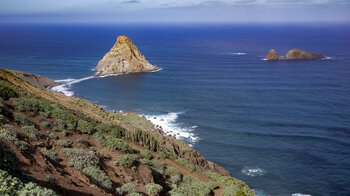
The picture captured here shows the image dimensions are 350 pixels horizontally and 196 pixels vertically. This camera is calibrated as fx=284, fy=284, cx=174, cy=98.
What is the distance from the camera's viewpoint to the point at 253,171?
40.5 m

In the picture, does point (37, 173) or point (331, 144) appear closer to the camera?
point (37, 173)

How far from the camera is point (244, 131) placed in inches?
2108

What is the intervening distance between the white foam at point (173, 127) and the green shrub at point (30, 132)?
3378 cm

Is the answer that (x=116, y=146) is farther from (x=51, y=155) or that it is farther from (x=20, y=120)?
(x=20, y=120)

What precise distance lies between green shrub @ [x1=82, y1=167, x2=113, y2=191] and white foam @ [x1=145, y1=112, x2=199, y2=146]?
113ft

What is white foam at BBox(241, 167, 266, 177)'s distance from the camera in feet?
130

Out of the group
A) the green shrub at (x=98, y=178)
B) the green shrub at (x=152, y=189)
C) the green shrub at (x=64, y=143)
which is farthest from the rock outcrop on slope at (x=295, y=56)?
the green shrub at (x=98, y=178)

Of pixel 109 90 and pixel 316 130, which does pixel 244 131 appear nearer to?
pixel 316 130

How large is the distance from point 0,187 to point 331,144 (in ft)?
166

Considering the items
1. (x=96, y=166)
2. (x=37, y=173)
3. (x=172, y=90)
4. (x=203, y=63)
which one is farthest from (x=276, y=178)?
(x=203, y=63)

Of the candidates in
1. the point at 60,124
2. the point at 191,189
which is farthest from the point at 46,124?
the point at 191,189

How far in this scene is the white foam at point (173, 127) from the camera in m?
51.5

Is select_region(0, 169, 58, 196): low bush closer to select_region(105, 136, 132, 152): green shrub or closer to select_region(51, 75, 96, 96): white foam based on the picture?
select_region(105, 136, 132, 152): green shrub

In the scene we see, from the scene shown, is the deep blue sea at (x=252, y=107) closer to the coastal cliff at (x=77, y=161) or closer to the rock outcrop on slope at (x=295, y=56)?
the rock outcrop on slope at (x=295, y=56)
